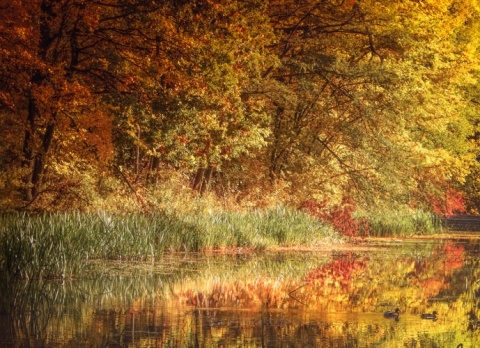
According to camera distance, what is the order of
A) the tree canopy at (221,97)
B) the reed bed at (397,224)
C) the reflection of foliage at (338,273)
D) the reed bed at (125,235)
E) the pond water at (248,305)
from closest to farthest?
the pond water at (248,305)
the reed bed at (125,235)
the reflection of foliage at (338,273)
the tree canopy at (221,97)
the reed bed at (397,224)

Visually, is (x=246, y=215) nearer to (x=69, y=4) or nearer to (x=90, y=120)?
(x=90, y=120)

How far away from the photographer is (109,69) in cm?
2197

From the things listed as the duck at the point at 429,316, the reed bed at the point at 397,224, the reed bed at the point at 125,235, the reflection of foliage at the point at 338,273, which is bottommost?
the duck at the point at 429,316

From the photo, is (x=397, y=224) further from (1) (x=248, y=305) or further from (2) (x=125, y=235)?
(1) (x=248, y=305)

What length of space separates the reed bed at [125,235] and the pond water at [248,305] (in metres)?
0.41

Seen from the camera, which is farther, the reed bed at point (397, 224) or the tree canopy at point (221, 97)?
the reed bed at point (397, 224)

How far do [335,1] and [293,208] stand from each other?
6049 millimetres

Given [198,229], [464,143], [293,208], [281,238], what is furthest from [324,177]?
[464,143]

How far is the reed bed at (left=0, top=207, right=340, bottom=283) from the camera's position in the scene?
535 inches

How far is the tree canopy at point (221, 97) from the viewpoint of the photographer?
20.9m

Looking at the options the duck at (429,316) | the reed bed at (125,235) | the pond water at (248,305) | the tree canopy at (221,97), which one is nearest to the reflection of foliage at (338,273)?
the pond water at (248,305)

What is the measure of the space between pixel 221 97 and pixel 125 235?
5.79 metres

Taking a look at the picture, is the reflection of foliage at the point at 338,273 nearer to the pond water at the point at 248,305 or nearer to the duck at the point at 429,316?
the pond water at the point at 248,305

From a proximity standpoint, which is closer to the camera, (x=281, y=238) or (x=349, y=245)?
(x=281, y=238)
